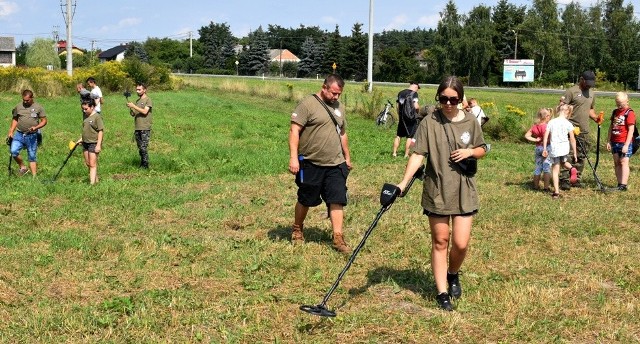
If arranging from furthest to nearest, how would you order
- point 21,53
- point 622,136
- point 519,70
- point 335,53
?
point 21,53 → point 335,53 → point 519,70 → point 622,136

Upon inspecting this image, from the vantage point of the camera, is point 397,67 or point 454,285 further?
point 397,67

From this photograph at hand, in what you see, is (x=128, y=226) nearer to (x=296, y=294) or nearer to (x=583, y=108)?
(x=296, y=294)

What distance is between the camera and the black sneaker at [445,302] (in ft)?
17.7

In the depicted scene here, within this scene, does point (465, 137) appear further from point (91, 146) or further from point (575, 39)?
point (575, 39)

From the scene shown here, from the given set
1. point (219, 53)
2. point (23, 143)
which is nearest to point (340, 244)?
point (23, 143)

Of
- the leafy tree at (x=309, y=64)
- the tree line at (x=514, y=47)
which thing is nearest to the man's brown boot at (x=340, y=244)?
the tree line at (x=514, y=47)

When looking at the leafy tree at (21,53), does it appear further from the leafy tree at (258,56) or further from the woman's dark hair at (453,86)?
the woman's dark hair at (453,86)

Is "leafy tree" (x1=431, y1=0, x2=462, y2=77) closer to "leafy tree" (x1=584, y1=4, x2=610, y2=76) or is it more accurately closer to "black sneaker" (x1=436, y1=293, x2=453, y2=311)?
"leafy tree" (x1=584, y1=4, x2=610, y2=76)

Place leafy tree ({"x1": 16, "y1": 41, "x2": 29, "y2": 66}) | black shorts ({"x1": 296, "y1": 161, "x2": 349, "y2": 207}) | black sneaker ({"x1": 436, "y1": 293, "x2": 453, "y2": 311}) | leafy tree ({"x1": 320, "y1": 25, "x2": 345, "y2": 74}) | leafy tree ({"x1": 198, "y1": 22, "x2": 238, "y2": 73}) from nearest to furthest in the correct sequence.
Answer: black sneaker ({"x1": 436, "y1": 293, "x2": 453, "y2": 311}), black shorts ({"x1": 296, "y1": 161, "x2": 349, "y2": 207}), leafy tree ({"x1": 320, "y1": 25, "x2": 345, "y2": 74}), leafy tree ({"x1": 198, "y1": 22, "x2": 238, "y2": 73}), leafy tree ({"x1": 16, "y1": 41, "x2": 29, "y2": 66})

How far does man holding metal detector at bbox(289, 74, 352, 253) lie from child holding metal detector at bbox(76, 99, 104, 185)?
500 cm

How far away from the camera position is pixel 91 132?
1102 centimetres

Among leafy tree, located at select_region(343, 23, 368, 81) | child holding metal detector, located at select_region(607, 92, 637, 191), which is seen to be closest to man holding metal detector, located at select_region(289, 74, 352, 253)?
child holding metal detector, located at select_region(607, 92, 637, 191)

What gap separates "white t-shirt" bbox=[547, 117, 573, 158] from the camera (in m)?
10.3

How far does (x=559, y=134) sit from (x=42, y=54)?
93.4 metres
